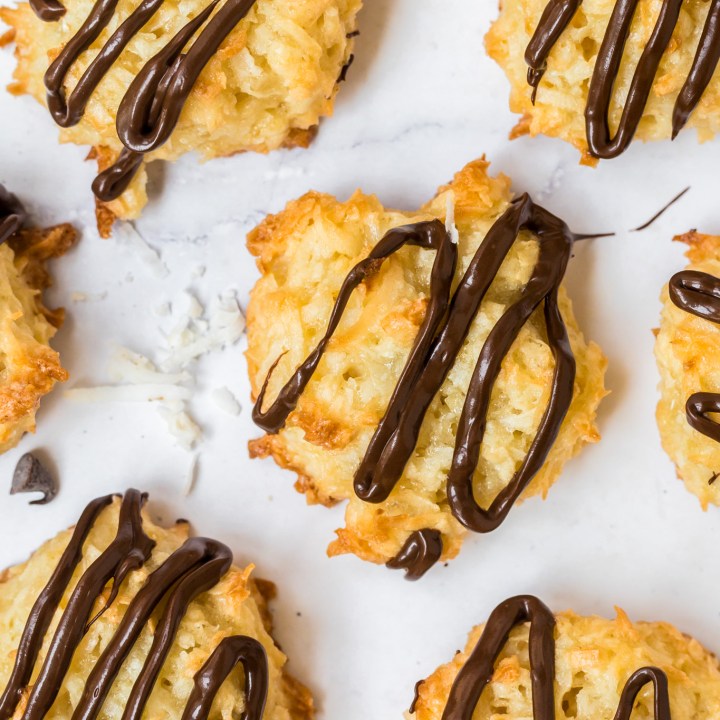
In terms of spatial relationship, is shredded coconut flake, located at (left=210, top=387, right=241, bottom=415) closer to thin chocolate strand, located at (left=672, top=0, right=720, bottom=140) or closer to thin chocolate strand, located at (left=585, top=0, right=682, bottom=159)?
thin chocolate strand, located at (left=585, top=0, right=682, bottom=159)

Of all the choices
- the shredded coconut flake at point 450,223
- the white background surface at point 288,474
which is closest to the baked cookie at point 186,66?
the white background surface at point 288,474

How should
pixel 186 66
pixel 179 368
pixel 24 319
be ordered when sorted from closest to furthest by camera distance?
pixel 186 66, pixel 24 319, pixel 179 368

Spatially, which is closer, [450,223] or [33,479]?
[450,223]

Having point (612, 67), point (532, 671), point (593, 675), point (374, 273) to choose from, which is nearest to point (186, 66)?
point (374, 273)

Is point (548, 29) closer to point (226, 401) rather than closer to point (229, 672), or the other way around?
point (226, 401)

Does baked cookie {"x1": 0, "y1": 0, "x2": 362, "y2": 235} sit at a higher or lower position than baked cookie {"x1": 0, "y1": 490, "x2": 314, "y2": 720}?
higher

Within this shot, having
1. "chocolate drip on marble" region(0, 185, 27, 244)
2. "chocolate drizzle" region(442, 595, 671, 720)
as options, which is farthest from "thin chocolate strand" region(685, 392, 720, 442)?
"chocolate drip on marble" region(0, 185, 27, 244)

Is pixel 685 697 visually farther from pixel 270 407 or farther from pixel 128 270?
pixel 128 270
